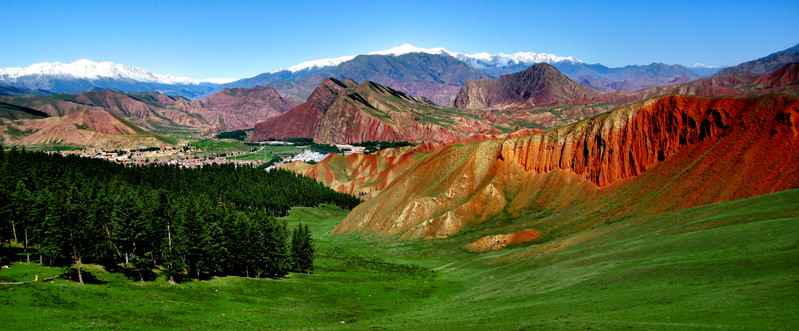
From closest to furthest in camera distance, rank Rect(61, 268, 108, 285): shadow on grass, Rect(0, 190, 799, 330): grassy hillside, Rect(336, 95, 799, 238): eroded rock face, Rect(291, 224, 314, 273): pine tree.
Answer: Rect(0, 190, 799, 330): grassy hillside < Rect(61, 268, 108, 285): shadow on grass < Rect(291, 224, 314, 273): pine tree < Rect(336, 95, 799, 238): eroded rock face

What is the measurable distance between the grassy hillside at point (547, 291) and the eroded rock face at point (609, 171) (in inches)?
596

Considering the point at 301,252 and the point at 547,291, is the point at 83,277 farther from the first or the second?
the point at 547,291

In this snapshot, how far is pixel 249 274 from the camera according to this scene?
76.0 meters

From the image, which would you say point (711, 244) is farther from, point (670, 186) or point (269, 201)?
point (269, 201)

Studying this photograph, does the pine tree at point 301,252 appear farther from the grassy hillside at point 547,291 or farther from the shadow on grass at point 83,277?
the shadow on grass at point 83,277

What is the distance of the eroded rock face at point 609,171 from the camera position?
8581cm

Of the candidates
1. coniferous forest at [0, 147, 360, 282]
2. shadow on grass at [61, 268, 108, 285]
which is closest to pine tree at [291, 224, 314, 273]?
coniferous forest at [0, 147, 360, 282]

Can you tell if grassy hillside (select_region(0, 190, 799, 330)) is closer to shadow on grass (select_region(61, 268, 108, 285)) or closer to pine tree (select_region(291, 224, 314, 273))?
shadow on grass (select_region(61, 268, 108, 285))

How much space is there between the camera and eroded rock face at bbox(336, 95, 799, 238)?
8581 centimetres

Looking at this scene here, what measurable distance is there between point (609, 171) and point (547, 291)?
2881 inches

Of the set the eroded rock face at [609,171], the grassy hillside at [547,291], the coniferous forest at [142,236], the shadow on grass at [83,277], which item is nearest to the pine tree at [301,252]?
the coniferous forest at [142,236]

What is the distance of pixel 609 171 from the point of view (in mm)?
113875

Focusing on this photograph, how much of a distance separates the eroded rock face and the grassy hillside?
49.7ft

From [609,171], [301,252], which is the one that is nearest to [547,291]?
[301,252]
